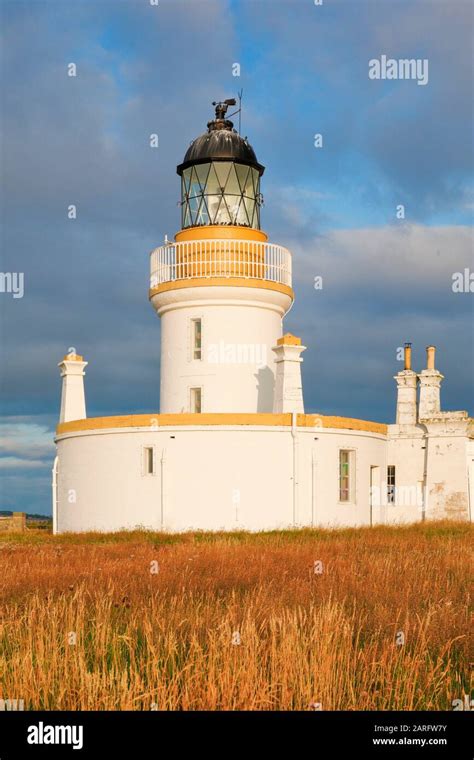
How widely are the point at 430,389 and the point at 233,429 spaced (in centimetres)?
808

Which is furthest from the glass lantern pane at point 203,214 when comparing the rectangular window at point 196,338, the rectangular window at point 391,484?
the rectangular window at point 391,484

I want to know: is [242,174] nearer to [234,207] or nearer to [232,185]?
[232,185]

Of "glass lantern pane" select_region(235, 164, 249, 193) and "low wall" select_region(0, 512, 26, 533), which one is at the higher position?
"glass lantern pane" select_region(235, 164, 249, 193)

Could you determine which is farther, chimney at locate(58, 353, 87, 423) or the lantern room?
chimney at locate(58, 353, 87, 423)

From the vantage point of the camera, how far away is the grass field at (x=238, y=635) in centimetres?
580

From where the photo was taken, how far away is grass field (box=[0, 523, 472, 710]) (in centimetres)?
580

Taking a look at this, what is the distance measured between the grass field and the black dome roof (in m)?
14.6

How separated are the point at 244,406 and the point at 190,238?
5238 millimetres

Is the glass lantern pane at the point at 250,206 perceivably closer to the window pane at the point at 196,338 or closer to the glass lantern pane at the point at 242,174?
the glass lantern pane at the point at 242,174

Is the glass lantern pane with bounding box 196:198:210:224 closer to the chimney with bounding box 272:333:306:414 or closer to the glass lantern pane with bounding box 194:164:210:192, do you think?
the glass lantern pane with bounding box 194:164:210:192

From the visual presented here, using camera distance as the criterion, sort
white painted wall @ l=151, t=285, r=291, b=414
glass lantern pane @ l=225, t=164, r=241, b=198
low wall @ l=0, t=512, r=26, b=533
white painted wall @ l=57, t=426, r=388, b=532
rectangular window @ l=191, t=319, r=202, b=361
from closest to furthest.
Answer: white painted wall @ l=57, t=426, r=388, b=532 < white painted wall @ l=151, t=285, r=291, b=414 < glass lantern pane @ l=225, t=164, r=241, b=198 < rectangular window @ l=191, t=319, r=202, b=361 < low wall @ l=0, t=512, r=26, b=533

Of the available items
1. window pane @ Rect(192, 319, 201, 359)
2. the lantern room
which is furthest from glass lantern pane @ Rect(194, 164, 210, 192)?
window pane @ Rect(192, 319, 201, 359)

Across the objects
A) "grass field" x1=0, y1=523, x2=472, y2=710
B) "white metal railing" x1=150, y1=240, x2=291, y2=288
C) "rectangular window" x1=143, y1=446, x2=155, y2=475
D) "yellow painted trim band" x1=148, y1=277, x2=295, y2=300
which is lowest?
"grass field" x1=0, y1=523, x2=472, y2=710
